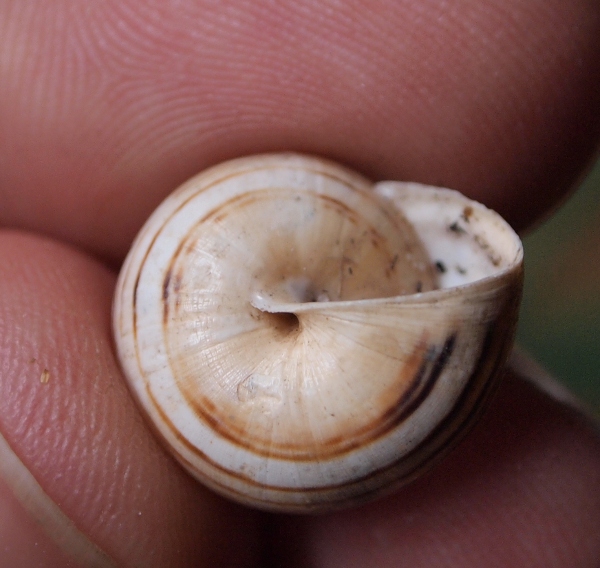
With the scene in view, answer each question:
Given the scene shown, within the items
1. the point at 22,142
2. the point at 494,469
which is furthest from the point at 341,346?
the point at 22,142

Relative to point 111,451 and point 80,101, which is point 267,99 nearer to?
point 80,101

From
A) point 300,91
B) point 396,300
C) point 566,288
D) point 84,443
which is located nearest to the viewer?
point 396,300

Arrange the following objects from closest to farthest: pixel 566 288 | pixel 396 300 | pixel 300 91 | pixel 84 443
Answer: pixel 396 300, pixel 84 443, pixel 300 91, pixel 566 288

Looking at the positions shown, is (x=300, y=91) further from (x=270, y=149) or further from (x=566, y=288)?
(x=566, y=288)

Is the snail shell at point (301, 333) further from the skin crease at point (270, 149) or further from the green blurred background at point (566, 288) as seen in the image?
the green blurred background at point (566, 288)

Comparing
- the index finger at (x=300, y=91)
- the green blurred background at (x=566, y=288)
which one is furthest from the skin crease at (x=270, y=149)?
the green blurred background at (x=566, y=288)

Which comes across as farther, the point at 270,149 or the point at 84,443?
the point at 270,149

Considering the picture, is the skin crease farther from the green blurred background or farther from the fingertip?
the green blurred background

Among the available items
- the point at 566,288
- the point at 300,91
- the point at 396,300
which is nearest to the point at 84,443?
the point at 396,300
